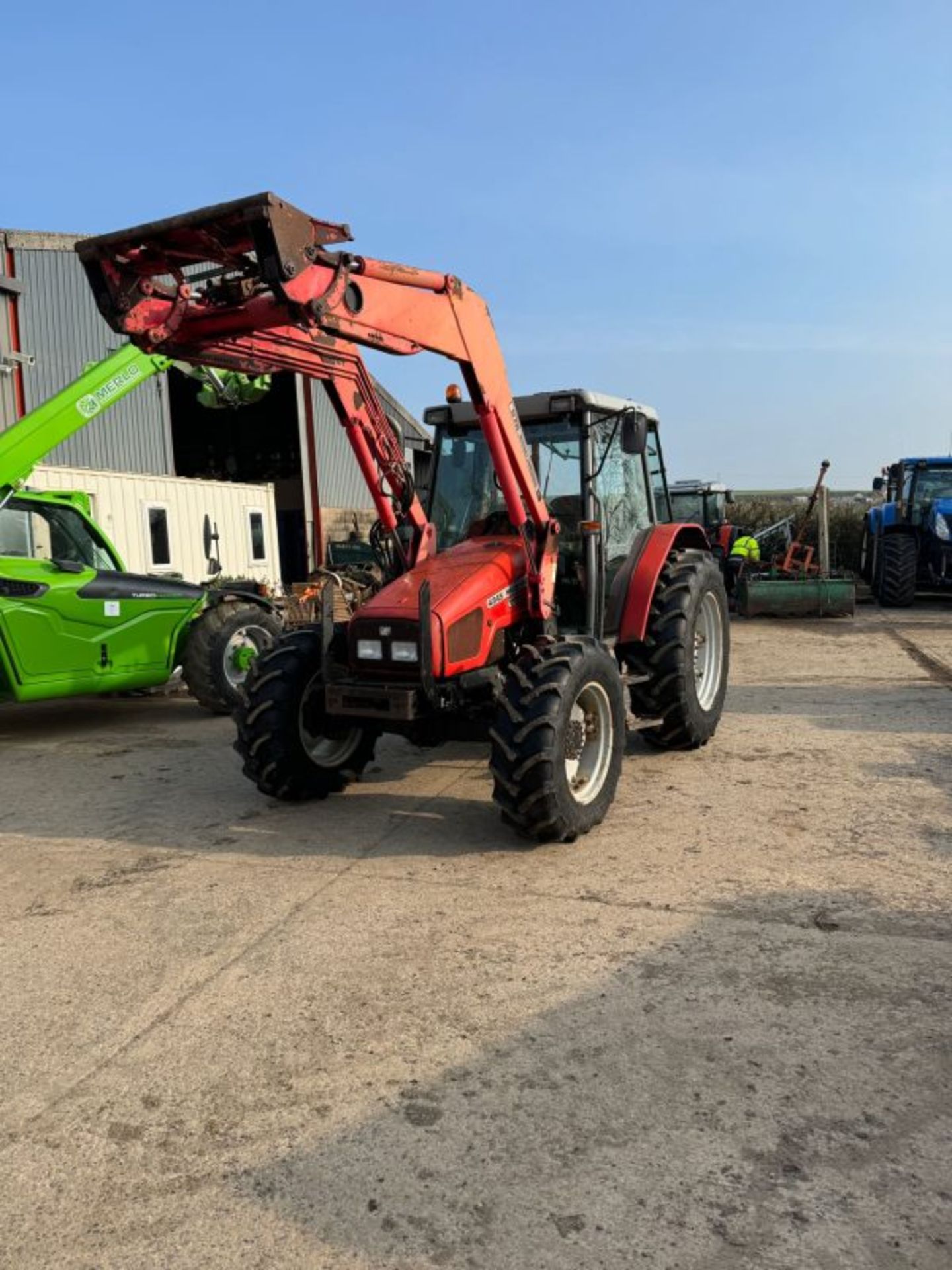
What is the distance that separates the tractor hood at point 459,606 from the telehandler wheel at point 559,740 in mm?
292

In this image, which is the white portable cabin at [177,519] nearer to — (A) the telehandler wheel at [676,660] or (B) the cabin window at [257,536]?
(B) the cabin window at [257,536]

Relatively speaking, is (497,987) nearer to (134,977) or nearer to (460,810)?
(134,977)

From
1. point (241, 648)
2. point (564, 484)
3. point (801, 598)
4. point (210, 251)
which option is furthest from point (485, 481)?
point (801, 598)

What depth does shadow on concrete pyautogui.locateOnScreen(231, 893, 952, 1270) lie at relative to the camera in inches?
83.4

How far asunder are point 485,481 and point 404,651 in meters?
1.59

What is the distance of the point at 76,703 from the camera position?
32.4 ft

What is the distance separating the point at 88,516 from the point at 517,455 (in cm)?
454

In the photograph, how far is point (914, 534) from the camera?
16484 mm

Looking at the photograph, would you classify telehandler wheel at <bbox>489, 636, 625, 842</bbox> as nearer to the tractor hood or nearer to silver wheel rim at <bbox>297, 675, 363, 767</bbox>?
the tractor hood

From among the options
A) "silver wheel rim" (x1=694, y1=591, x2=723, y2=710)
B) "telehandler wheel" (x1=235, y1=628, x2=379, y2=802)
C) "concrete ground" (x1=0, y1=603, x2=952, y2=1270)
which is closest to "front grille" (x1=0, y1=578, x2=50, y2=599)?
"concrete ground" (x1=0, y1=603, x2=952, y2=1270)

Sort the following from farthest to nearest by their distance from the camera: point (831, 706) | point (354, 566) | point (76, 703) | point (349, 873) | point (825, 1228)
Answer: point (354, 566) < point (76, 703) < point (831, 706) < point (349, 873) < point (825, 1228)

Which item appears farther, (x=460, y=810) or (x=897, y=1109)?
(x=460, y=810)

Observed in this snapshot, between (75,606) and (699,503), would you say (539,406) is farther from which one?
(699,503)

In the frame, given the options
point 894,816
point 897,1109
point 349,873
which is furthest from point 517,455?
point 897,1109
